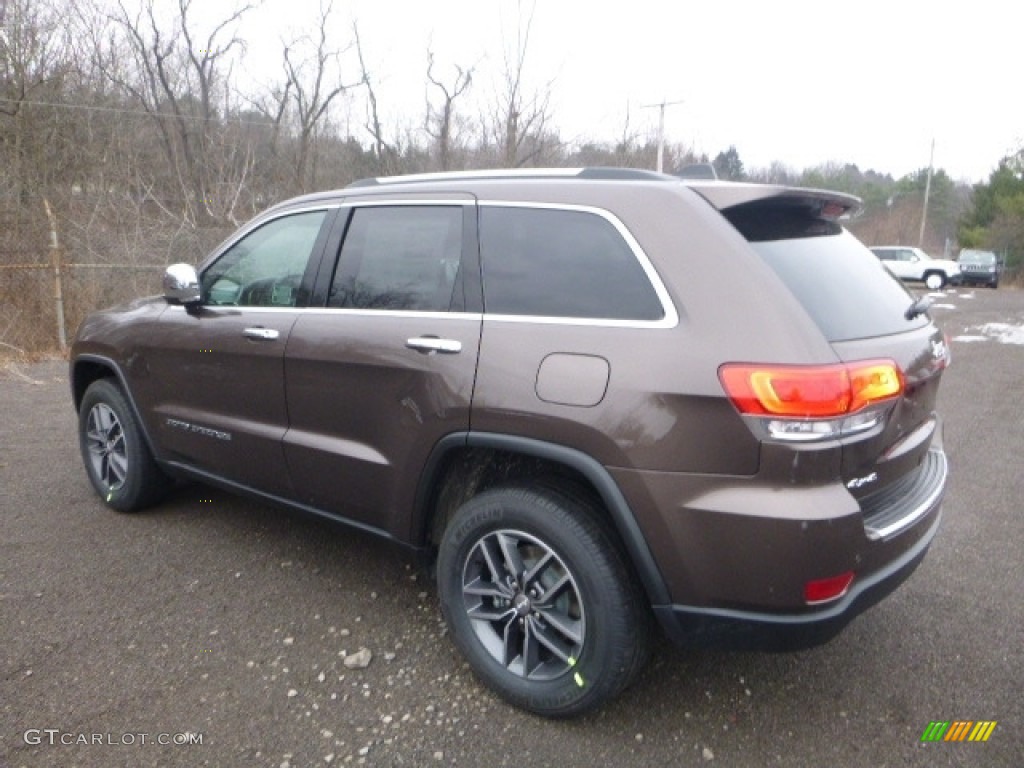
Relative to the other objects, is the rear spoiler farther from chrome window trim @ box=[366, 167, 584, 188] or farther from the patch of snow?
the patch of snow

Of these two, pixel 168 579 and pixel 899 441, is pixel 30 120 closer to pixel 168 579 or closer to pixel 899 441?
pixel 168 579

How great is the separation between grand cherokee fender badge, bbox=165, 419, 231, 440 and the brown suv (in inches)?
8.3

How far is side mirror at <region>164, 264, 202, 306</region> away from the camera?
11.3 feet

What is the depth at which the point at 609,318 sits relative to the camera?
89.2 inches

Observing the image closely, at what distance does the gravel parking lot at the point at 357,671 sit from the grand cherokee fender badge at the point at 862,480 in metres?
0.88

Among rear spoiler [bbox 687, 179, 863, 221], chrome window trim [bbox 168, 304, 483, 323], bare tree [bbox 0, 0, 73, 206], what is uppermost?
bare tree [bbox 0, 0, 73, 206]

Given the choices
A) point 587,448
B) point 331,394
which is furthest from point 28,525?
point 587,448

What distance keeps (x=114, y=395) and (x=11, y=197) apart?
9765 millimetres

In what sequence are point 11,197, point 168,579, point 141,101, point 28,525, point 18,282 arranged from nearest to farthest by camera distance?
point 168,579, point 28,525, point 18,282, point 11,197, point 141,101

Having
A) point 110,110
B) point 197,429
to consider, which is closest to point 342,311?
point 197,429

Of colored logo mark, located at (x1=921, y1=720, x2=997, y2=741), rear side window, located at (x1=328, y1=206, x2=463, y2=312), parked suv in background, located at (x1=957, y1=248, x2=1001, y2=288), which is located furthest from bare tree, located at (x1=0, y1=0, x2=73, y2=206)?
parked suv in background, located at (x1=957, y1=248, x2=1001, y2=288)

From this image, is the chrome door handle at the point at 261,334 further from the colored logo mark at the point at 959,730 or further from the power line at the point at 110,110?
the power line at the point at 110,110

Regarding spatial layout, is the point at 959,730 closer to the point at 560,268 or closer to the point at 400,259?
the point at 560,268

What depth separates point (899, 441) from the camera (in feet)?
7.55
